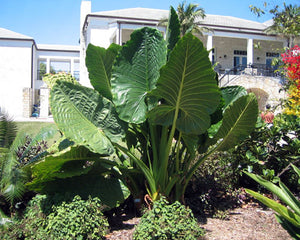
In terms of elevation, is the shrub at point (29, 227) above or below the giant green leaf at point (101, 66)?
below

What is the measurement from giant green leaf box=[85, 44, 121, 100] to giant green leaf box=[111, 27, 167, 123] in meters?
0.39

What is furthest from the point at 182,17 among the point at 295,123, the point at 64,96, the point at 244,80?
the point at 64,96

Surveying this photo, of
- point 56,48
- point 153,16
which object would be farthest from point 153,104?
point 56,48

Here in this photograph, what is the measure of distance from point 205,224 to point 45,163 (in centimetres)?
187

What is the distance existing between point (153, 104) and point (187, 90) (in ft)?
1.31

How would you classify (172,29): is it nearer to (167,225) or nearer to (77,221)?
(167,225)

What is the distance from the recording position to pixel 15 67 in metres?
26.2

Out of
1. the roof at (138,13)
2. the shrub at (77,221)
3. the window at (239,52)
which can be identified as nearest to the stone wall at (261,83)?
the roof at (138,13)

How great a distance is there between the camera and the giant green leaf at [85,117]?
2984 millimetres

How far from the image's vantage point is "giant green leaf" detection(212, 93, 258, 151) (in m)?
3.27

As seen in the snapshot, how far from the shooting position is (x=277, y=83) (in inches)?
779

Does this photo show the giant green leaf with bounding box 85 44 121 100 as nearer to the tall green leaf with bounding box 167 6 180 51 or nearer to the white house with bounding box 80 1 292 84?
the tall green leaf with bounding box 167 6 180 51

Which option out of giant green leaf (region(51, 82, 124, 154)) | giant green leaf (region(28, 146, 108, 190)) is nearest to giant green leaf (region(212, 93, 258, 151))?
giant green leaf (region(51, 82, 124, 154))

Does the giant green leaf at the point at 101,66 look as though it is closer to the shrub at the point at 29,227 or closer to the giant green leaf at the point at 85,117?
the giant green leaf at the point at 85,117
